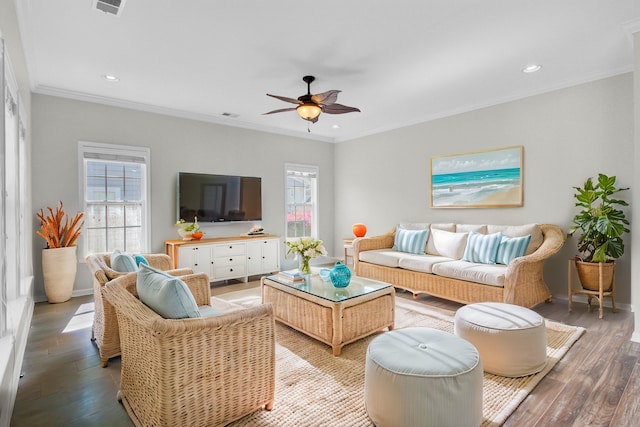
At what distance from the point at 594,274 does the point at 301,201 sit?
15.2 feet

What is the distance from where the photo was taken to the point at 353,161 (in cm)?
666

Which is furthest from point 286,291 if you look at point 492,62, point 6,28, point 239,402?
point 492,62

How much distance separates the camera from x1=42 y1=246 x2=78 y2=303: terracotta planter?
390 centimetres

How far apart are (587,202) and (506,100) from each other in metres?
1.69

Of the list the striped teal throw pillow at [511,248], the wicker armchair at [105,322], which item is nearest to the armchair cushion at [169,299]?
the wicker armchair at [105,322]

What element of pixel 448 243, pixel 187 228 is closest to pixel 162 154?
pixel 187 228

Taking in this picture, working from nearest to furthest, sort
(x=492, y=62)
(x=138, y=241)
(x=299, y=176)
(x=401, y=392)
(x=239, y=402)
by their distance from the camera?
(x=401, y=392)
(x=239, y=402)
(x=492, y=62)
(x=138, y=241)
(x=299, y=176)

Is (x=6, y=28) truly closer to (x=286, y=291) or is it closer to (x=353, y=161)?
(x=286, y=291)

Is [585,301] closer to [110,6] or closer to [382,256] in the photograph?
[382,256]

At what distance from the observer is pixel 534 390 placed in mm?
2115

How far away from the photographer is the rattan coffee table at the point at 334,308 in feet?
8.81

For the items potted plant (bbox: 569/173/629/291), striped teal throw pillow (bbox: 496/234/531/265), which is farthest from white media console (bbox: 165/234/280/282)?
potted plant (bbox: 569/173/629/291)

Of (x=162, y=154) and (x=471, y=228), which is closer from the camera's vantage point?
(x=471, y=228)

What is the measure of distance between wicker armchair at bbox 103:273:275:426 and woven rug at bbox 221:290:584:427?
0.19m
